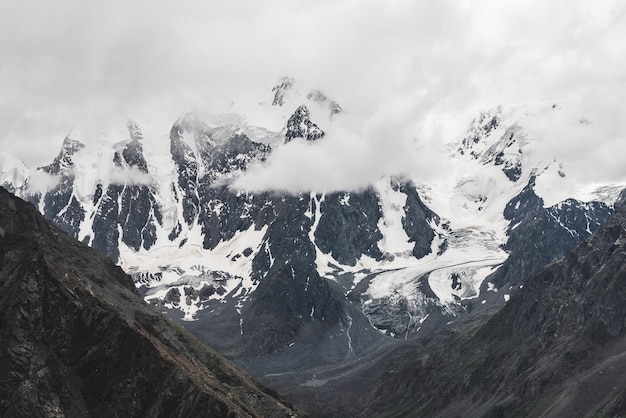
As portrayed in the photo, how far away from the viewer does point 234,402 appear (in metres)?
194

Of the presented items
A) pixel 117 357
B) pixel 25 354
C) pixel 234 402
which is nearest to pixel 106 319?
pixel 117 357

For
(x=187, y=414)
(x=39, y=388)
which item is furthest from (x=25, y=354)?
(x=187, y=414)

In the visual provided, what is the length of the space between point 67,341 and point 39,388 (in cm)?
1640

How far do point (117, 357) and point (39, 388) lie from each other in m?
21.5

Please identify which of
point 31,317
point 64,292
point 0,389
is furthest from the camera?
point 64,292

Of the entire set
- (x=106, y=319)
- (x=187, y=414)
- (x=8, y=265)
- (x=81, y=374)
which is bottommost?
(x=187, y=414)

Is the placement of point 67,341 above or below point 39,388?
above

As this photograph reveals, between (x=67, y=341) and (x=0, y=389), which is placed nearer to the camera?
(x=0, y=389)

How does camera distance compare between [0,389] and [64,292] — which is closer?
[0,389]

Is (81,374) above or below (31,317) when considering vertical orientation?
below

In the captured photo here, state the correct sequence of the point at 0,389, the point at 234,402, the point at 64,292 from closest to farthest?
the point at 0,389, the point at 64,292, the point at 234,402

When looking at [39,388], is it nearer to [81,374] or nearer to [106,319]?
[81,374]

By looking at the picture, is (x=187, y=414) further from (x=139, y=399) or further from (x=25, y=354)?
(x=25, y=354)

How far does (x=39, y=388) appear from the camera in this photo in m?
149
